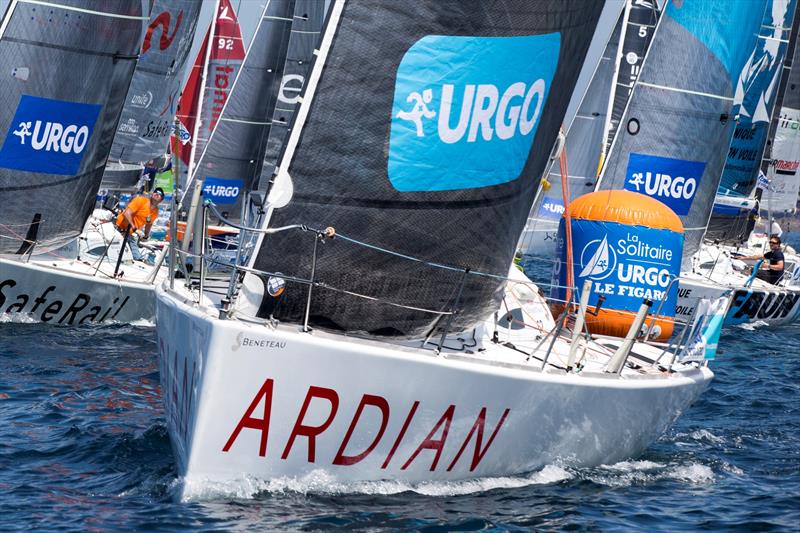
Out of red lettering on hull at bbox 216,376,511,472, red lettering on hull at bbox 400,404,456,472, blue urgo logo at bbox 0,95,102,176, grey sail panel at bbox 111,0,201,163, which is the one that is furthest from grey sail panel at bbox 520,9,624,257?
red lettering on hull at bbox 400,404,456,472

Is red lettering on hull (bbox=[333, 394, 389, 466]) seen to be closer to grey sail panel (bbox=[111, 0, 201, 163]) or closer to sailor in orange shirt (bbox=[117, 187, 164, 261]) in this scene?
sailor in orange shirt (bbox=[117, 187, 164, 261])

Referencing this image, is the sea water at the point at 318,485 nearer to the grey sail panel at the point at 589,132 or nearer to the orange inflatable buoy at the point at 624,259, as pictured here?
the orange inflatable buoy at the point at 624,259

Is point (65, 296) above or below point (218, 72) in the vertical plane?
below

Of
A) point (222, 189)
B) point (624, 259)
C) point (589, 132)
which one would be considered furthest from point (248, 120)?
point (624, 259)

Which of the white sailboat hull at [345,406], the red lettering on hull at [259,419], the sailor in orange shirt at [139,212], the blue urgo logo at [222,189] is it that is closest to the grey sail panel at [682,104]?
the sailor in orange shirt at [139,212]

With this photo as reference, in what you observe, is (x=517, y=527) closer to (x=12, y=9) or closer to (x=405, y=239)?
(x=405, y=239)

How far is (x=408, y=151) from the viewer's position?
7.46m

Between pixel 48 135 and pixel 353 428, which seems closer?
pixel 353 428

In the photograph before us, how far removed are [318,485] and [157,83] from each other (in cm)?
2029

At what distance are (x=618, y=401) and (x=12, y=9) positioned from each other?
9.48 meters

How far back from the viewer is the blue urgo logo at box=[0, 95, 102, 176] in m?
14.2

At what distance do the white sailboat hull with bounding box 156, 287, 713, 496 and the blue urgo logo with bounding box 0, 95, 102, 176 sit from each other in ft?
23.0

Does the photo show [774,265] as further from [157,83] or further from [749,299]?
[157,83]

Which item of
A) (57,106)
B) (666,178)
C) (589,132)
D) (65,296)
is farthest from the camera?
(589,132)
